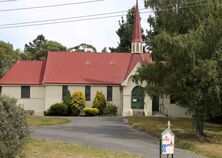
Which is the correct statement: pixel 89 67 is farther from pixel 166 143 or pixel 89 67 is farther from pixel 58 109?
pixel 166 143

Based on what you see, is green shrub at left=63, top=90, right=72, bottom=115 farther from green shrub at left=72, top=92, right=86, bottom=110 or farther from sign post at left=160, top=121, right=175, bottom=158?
sign post at left=160, top=121, right=175, bottom=158

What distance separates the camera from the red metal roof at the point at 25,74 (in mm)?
52719

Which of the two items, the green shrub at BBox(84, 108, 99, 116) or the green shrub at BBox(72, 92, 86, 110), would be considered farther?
the green shrub at BBox(72, 92, 86, 110)

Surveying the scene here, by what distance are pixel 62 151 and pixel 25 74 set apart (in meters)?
34.5

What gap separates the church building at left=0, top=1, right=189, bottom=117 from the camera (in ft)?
167

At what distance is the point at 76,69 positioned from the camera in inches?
2116

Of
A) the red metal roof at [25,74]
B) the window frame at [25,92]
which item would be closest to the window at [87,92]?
the red metal roof at [25,74]

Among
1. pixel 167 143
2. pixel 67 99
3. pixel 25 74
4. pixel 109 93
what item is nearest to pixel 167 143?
pixel 167 143

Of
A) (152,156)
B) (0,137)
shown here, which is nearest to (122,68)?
(152,156)

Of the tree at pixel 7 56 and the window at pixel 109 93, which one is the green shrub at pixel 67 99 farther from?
the tree at pixel 7 56

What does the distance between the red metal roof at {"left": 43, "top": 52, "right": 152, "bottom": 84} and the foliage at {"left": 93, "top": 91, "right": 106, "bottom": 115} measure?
167 centimetres

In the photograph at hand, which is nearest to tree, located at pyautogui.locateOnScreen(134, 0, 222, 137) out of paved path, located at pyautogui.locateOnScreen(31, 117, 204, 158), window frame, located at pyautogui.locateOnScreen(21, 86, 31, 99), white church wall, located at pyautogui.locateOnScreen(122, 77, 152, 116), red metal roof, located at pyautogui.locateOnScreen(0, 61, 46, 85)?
paved path, located at pyautogui.locateOnScreen(31, 117, 204, 158)

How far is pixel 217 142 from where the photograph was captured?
96.7ft

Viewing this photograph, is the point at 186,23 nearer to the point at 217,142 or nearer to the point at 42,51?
the point at 217,142
